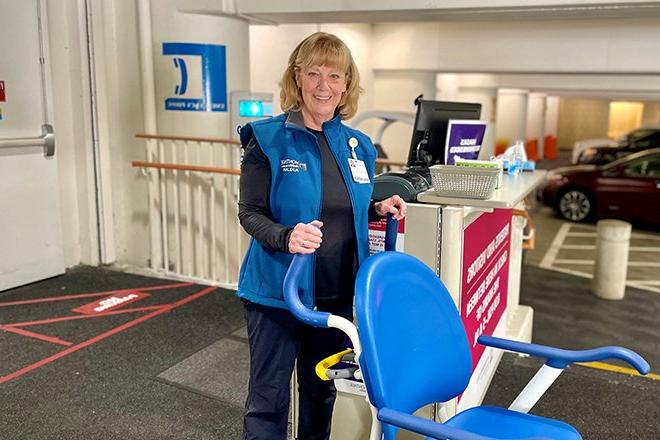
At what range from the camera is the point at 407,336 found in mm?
1540

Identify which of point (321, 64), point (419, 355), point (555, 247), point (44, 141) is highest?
point (321, 64)

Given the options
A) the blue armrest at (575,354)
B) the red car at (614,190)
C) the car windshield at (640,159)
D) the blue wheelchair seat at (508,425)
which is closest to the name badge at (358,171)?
the blue armrest at (575,354)

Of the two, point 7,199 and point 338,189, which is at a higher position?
point 338,189

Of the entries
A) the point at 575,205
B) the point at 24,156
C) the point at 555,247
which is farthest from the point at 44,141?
the point at 575,205

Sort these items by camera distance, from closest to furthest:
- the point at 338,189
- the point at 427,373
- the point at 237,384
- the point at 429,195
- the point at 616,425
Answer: the point at 427,373 → the point at 338,189 → the point at 429,195 → the point at 616,425 → the point at 237,384

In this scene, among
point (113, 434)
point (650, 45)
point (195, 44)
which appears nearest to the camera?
point (113, 434)

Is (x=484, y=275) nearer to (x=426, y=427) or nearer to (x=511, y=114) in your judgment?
(x=426, y=427)

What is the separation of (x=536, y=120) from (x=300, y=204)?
20.5m

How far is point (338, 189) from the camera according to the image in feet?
5.77

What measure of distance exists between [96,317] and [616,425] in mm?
3027

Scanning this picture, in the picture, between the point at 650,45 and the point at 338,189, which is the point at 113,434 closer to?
the point at 338,189

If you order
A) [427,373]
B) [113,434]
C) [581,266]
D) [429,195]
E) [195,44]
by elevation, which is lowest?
[581,266]

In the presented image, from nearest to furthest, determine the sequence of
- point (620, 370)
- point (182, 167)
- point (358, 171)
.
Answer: point (358, 171) < point (620, 370) < point (182, 167)

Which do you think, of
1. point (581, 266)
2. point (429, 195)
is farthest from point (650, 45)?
point (429, 195)
